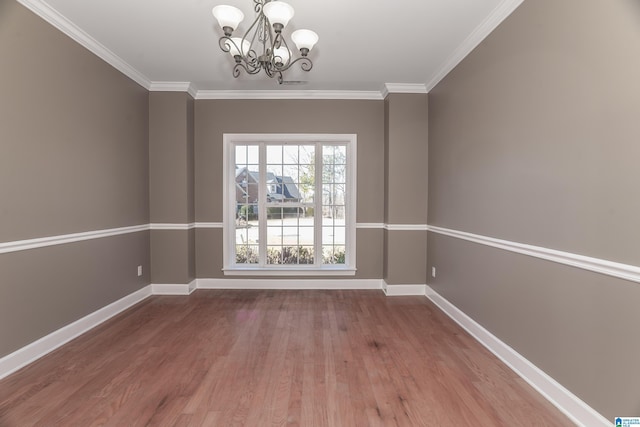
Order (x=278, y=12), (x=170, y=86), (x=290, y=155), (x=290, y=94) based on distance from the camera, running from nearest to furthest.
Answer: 1. (x=278, y=12)
2. (x=170, y=86)
3. (x=290, y=94)
4. (x=290, y=155)

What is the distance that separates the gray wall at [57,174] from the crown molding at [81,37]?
2.1 inches

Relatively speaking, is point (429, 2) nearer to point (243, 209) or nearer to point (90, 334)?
point (243, 209)

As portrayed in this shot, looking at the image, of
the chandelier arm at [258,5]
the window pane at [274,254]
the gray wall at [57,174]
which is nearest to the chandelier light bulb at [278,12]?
the chandelier arm at [258,5]

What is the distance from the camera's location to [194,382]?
6.63 ft

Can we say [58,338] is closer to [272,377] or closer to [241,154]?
[272,377]

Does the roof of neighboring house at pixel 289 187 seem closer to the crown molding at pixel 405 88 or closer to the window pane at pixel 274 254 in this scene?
the window pane at pixel 274 254

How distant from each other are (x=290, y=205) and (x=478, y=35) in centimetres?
290

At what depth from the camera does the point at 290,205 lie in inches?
169

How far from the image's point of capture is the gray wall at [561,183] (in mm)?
1433

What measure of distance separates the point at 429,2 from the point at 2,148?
333 centimetres

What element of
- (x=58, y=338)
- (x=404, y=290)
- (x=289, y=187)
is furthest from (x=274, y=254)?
(x=58, y=338)

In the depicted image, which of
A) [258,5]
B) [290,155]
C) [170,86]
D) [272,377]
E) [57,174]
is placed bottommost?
[272,377]

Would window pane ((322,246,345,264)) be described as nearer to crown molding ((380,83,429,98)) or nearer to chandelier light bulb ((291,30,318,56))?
crown molding ((380,83,429,98))

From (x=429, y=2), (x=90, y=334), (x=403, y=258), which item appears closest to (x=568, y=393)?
(x=403, y=258)
